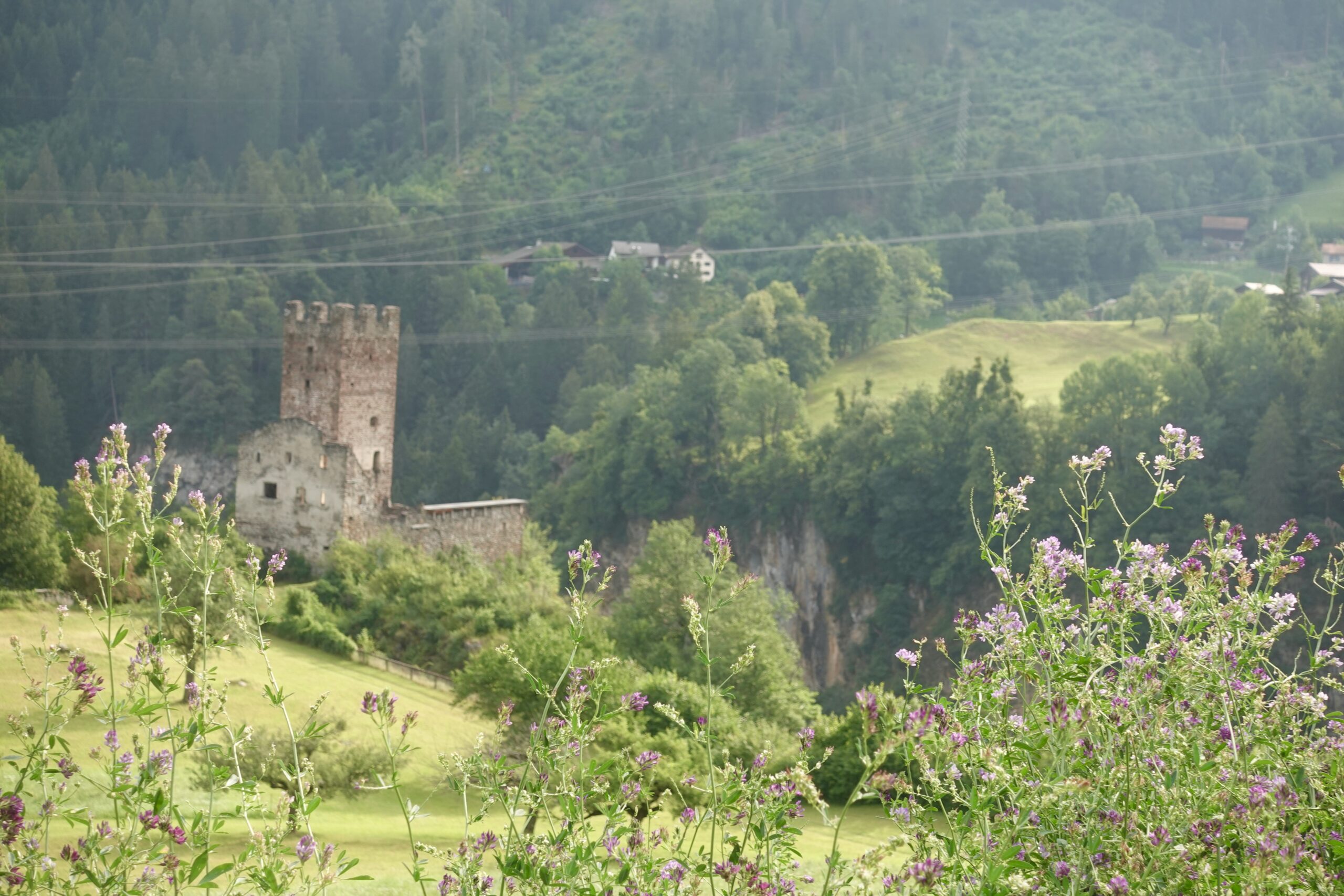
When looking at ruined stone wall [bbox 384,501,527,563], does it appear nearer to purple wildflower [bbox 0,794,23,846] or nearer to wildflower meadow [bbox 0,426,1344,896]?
wildflower meadow [bbox 0,426,1344,896]

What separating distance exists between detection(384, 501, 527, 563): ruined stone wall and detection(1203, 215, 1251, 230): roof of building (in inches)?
3177

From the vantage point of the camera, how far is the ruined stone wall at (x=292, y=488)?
37.9 m

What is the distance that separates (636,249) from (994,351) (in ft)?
120

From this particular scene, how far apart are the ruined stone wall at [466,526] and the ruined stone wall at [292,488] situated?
63.8 inches

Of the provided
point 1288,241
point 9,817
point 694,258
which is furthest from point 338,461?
point 1288,241

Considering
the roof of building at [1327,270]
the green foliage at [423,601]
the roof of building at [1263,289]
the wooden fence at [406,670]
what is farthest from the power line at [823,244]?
the wooden fence at [406,670]

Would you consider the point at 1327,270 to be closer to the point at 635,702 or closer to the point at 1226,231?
the point at 1226,231

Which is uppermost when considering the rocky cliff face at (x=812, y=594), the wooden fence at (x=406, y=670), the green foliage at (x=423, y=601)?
the green foliage at (x=423, y=601)

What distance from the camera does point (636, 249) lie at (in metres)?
107

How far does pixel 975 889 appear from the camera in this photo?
17.0ft

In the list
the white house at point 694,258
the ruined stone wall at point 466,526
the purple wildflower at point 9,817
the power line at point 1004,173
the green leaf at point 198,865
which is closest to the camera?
the green leaf at point 198,865

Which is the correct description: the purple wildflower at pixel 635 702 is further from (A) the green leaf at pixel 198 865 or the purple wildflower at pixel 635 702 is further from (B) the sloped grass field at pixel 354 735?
(B) the sloped grass field at pixel 354 735

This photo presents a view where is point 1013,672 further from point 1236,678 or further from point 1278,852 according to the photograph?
point 1278,852

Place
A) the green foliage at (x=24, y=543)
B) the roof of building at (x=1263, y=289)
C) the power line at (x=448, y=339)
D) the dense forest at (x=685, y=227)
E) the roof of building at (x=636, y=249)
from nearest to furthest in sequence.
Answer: the green foliage at (x=24, y=543), the dense forest at (x=685, y=227), the roof of building at (x=1263, y=289), the power line at (x=448, y=339), the roof of building at (x=636, y=249)
